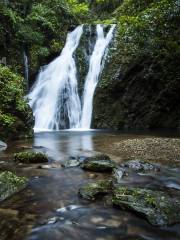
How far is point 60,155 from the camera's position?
29.3 ft

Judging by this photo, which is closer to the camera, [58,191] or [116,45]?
[58,191]

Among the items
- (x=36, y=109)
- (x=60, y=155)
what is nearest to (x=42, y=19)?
(x=36, y=109)

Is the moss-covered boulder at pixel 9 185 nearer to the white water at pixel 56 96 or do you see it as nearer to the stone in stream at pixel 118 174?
the stone in stream at pixel 118 174

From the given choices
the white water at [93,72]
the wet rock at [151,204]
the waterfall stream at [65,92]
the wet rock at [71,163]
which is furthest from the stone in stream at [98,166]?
the white water at [93,72]

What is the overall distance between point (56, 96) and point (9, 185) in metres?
13.7

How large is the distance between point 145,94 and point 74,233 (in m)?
14.8

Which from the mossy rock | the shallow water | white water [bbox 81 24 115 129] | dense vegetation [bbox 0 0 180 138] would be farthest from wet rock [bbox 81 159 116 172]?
white water [bbox 81 24 115 129]

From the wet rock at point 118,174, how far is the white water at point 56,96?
11259 millimetres

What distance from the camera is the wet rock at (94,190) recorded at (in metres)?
5.18

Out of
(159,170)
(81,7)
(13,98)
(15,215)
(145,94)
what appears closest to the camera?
(15,215)

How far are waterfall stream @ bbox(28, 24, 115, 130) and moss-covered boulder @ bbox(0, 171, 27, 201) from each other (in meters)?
11.7

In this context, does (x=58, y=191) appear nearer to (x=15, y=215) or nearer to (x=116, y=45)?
(x=15, y=215)

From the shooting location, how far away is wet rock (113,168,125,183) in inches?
246

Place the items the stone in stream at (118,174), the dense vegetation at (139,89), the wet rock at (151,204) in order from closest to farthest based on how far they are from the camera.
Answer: the wet rock at (151,204) → the stone in stream at (118,174) → the dense vegetation at (139,89)
